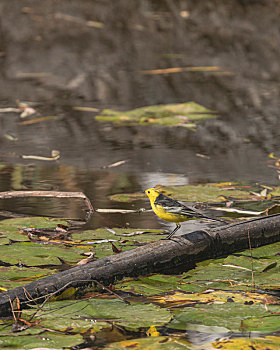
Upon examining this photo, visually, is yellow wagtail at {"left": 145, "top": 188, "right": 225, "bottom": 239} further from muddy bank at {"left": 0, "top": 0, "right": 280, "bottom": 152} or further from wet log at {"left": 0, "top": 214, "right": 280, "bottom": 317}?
muddy bank at {"left": 0, "top": 0, "right": 280, "bottom": 152}

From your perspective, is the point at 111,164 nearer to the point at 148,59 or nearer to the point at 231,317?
the point at 231,317

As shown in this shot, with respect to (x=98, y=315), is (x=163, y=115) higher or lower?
lower

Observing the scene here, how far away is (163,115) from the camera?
7531mm

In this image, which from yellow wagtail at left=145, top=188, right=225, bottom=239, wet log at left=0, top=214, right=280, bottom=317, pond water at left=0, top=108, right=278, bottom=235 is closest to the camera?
wet log at left=0, top=214, right=280, bottom=317

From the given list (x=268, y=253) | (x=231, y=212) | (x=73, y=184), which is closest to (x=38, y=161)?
(x=73, y=184)

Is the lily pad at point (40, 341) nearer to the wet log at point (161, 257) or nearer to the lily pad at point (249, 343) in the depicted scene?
the wet log at point (161, 257)

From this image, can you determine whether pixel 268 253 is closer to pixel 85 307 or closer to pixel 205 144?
pixel 85 307

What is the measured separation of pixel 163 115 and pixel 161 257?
439 cm

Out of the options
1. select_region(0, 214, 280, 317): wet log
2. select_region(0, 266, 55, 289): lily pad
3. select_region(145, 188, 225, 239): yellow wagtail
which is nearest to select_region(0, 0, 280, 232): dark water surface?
select_region(145, 188, 225, 239): yellow wagtail

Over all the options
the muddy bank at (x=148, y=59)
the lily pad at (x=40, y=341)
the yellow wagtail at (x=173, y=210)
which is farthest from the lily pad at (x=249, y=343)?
the muddy bank at (x=148, y=59)

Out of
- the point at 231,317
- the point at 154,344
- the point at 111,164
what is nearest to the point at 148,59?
the point at 111,164

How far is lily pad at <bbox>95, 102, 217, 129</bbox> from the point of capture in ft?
23.8

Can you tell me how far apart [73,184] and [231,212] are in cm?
128

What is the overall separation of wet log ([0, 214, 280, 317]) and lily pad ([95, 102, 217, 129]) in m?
3.49
